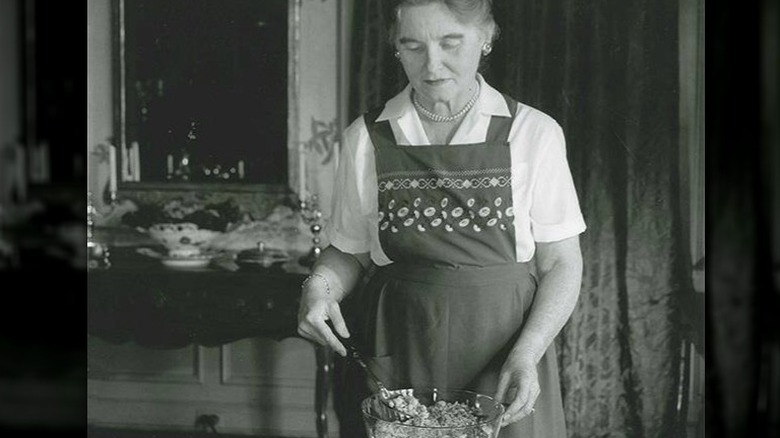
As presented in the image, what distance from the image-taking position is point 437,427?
1.79 m

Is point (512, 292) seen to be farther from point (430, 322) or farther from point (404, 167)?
point (404, 167)

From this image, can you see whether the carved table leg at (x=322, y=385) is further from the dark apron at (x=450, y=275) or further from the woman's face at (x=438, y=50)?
the woman's face at (x=438, y=50)

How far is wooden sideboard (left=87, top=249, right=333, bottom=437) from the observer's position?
6.64 ft

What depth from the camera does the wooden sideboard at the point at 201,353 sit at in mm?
2025

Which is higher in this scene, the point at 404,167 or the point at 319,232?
the point at 404,167

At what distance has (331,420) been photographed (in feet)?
6.62

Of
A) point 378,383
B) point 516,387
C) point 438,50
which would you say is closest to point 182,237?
point 378,383

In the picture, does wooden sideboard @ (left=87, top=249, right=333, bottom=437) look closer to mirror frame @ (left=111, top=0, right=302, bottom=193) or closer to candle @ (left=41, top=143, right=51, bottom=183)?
mirror frame @ (left=111, top=0, right=302, bottom=193)

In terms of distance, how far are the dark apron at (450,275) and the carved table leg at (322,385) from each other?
11cm

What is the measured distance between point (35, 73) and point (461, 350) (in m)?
1.25

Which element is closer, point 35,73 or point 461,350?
point 461,350

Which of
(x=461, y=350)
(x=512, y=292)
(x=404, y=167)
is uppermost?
(x=404, y=167)

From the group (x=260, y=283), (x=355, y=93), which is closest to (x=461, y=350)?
(x=260, y=283)

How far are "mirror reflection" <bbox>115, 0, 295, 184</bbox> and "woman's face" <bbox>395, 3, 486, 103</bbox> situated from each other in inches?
11.0
